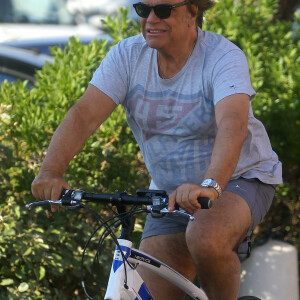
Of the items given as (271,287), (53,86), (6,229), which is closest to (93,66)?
(53,86)

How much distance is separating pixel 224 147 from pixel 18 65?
588cm

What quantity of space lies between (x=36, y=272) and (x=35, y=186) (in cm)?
141

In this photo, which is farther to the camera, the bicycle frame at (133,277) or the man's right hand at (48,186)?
the man's right hand at (48,186)

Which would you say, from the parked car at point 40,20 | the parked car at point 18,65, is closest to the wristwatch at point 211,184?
the parked car at point 18,65

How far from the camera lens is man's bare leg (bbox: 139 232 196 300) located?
11.4 feet

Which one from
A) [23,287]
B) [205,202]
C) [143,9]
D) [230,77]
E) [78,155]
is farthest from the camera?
[78,155]

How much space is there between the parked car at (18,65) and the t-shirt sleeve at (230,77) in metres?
5.05

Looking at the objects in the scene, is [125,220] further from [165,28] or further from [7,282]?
[7,282]

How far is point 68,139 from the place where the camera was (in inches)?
130

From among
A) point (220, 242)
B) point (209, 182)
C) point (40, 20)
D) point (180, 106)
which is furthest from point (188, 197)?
point (40, 20)

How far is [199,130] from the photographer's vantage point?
3.38m

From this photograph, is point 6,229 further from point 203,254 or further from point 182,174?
point 203,254

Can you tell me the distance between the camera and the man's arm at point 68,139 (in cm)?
307

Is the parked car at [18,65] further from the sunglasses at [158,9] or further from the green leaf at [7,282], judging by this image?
the sunglasses at [158,9]
